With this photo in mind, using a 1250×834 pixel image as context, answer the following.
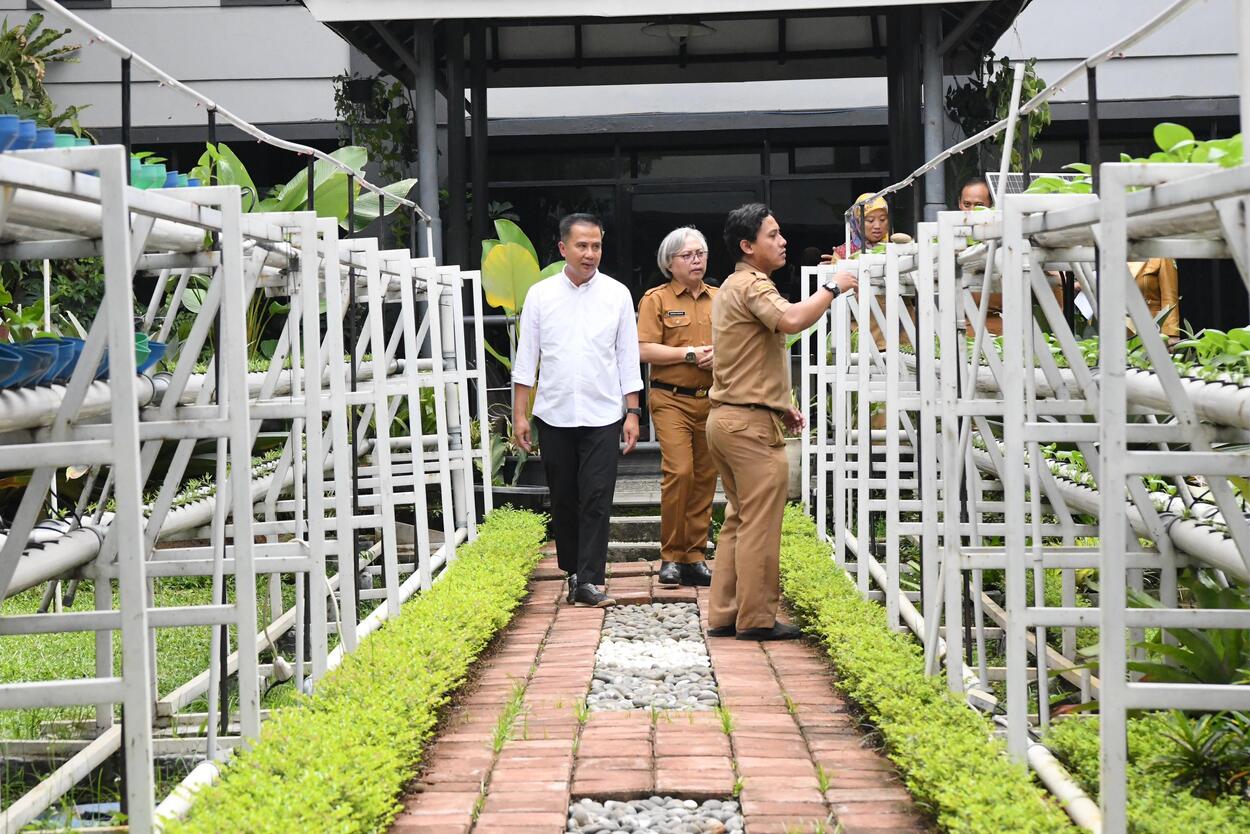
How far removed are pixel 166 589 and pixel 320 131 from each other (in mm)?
6570

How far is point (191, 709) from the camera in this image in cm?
604

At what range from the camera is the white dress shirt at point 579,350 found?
775 cm

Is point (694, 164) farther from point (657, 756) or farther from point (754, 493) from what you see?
point (657, 756)

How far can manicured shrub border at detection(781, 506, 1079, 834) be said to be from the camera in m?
3.48

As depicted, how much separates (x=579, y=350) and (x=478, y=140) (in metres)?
4.67

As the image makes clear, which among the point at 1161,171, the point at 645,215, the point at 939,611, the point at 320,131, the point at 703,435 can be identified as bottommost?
the point at 939,611

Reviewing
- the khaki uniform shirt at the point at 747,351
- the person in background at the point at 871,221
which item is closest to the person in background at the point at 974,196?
the person in background at the point at 871,221

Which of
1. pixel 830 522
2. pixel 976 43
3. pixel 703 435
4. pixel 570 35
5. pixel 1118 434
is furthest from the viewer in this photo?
pixel 570 35

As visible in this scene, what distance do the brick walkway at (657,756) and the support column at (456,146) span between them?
585 centimetres

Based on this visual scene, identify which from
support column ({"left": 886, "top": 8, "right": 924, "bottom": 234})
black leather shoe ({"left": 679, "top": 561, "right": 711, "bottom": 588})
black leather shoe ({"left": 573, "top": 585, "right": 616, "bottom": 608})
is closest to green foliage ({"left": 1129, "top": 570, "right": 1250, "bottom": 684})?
black leather shoe ({"left": 573, "top": 585, "right": 616, "bottom": 608})

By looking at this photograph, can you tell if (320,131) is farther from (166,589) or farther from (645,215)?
(166,589)

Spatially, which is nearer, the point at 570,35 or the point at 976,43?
the point at 976,43

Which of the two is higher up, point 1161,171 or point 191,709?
point 1161,171

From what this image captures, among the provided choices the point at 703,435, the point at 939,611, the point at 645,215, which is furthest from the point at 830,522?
the point at 939,611
